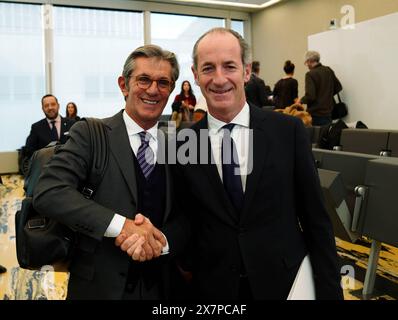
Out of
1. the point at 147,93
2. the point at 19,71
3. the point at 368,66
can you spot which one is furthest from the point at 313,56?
the point at 19,71

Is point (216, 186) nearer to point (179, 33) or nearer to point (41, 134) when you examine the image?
point (41, 134)

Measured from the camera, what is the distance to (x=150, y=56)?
4.48 feet

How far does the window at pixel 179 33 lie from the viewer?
9734mm

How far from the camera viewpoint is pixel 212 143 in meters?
1.35

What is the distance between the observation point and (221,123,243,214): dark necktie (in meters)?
1.26

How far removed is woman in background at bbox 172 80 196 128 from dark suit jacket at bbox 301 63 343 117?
2459 mm

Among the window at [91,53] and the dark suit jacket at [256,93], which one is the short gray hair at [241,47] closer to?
the dark suit jacket at [256,93]

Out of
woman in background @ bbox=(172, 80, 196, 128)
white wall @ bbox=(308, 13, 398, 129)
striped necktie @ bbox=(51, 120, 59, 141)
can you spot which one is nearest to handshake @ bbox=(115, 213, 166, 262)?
striped necktie @ bbox=(51, 120, 59, 141)

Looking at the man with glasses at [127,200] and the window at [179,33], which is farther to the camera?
the window at [179,33]

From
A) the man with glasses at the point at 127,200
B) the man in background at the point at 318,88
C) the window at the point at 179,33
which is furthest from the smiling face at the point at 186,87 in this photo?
the man with glasses at the point at 127,200

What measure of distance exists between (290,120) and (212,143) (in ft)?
0.91

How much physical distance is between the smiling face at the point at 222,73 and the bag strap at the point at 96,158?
38 centimetres

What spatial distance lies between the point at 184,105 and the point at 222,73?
267 inches

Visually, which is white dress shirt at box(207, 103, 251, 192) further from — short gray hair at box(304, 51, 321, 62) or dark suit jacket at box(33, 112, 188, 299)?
short gray hair at box(304, 51, 321, 62)
